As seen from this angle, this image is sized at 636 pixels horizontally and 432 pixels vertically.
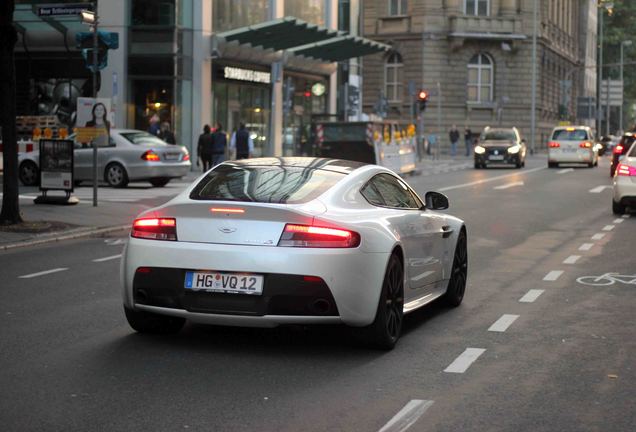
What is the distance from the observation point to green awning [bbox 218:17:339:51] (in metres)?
41.9

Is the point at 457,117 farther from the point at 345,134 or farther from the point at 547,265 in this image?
the point at 547,265

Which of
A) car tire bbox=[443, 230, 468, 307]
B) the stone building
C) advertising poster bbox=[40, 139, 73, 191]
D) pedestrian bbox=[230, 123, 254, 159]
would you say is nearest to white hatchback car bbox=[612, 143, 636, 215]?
advertising poster bbox=[40, 139, 73, 191]

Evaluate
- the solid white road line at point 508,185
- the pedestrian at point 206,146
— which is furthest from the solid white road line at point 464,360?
the pedestrian at point 206,146

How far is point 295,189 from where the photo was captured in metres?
8.70

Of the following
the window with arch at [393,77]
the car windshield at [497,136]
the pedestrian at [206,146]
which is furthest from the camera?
the window with arch at [393,77]

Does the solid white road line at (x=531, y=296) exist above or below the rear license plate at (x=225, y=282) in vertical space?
below

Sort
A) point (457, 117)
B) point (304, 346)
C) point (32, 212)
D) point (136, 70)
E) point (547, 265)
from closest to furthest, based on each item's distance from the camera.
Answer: point (304, 346), point (547, 265), point (32, 212), point (136, 70), point (457, 117)

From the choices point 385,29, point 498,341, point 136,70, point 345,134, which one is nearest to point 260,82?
point 136,70

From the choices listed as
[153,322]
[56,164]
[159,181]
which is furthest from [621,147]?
[153,322]

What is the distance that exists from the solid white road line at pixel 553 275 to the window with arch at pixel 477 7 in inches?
2571

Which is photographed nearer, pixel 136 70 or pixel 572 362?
pixel 572 362

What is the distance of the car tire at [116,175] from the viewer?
3084cm

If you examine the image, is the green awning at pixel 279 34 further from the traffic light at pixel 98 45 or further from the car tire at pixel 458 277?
the car tire at pixel 458 277

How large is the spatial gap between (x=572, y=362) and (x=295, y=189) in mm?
2155
